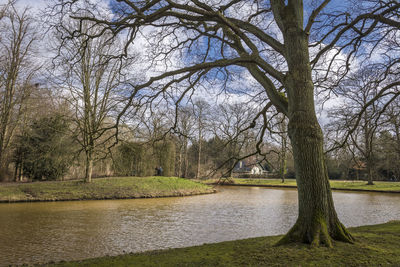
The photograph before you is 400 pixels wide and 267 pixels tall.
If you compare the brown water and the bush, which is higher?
the bush

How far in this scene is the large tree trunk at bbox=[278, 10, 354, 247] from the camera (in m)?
3.73

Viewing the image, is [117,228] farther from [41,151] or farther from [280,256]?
[41,151]

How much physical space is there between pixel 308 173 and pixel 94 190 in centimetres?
1316

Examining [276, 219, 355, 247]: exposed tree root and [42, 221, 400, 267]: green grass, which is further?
[276, 219, 355, 247]: exposed tree root

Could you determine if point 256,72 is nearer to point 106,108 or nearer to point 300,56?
point 300,56

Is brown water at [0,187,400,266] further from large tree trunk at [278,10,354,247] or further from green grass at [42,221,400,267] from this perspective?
large tree trunk at [278,10,354,247]

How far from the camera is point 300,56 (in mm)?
4195

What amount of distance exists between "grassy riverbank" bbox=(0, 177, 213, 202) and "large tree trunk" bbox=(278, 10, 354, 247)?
12.4m

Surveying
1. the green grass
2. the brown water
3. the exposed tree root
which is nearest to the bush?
the brown water

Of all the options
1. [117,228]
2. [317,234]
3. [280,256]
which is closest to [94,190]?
[117,228]

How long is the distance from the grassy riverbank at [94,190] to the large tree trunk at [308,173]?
12.4m

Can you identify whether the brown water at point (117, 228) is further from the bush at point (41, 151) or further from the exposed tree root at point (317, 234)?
the bush at point (41, 151)

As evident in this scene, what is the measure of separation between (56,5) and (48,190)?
1135 cm

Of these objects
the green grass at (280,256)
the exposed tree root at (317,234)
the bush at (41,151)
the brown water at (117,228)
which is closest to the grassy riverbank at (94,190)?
the bush at (41,151)
